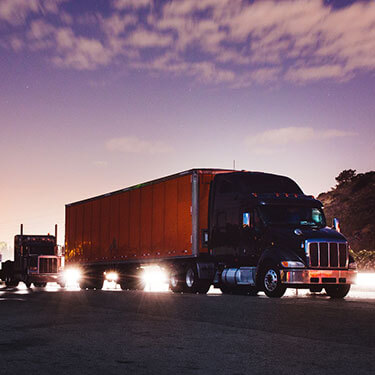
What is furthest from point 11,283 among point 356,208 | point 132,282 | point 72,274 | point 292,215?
point 356,208

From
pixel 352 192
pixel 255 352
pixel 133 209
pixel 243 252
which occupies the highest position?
pixel 352 192

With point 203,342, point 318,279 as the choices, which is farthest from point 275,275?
point 203,342

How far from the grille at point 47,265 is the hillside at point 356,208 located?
138ft

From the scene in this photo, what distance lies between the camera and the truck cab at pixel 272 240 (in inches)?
746

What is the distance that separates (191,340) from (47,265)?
1237 inches

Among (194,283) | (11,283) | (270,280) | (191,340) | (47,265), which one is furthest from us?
(11,283)

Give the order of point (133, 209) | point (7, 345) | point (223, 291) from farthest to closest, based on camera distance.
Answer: point (133, 209)
point (223, 291)
point (7, 345)

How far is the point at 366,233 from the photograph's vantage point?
7944 centimetres

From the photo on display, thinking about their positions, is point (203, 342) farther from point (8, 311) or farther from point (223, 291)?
point (223, 291)

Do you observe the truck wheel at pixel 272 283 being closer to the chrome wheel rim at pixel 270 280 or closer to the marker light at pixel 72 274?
the chrome wheel rim at pixel 270 280

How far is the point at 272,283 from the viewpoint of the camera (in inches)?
758

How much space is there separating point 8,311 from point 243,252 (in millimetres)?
8177

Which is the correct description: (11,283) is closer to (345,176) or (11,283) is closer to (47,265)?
(47,265)

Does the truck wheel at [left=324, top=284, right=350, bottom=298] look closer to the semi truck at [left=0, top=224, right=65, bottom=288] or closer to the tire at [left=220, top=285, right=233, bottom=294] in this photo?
the tire at [left=220, top=285, right=233, bottom=294]
